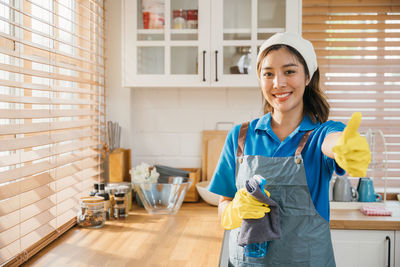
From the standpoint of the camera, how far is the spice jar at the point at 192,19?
7.78ft

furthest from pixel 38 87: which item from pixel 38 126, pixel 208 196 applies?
pixel 208 196

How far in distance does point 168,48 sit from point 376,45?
139 centimetres

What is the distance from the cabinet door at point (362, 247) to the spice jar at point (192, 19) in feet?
4.67

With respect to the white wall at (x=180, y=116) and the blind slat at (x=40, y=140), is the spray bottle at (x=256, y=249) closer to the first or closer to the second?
the blind slat at (x=40, y=140)

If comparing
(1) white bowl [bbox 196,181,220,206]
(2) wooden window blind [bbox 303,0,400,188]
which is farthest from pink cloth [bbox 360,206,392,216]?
(1) white bowl [bbox 196,181,220,206]

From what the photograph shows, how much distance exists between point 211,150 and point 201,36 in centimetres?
75

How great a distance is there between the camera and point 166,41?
7.77 feet

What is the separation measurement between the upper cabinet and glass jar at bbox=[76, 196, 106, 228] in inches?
32.9

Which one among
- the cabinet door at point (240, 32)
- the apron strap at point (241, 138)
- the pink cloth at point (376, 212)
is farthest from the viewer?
the cabinet door at point (240, 32)

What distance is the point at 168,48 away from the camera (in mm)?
2373

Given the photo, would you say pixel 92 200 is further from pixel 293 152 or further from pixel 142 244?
pixel 293 152

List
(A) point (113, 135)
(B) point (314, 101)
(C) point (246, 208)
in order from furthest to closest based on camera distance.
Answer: (A) point (113, 135)
(B) point (314, 101)
(C) point (246, 208)

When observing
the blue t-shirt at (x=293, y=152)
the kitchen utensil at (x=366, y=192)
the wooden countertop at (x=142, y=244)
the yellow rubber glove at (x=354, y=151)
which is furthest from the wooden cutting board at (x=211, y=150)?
the yellow rubber glove at (x=354, y=151)

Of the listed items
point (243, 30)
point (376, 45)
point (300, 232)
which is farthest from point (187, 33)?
point (300, 232)
